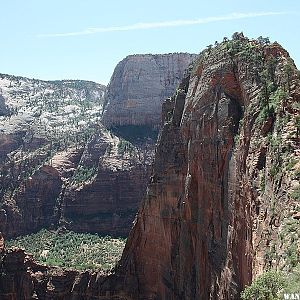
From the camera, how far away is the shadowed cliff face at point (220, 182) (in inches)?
1016

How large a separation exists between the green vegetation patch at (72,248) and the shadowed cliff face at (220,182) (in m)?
14.1

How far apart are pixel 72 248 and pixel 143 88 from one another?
46.4m

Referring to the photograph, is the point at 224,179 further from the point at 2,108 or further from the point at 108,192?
the point at 2,108

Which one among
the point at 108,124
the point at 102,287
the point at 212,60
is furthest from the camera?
the point at 108,124

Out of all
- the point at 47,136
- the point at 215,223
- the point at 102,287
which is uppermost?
the point at 47,136

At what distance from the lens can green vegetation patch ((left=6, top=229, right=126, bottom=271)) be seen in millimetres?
70875

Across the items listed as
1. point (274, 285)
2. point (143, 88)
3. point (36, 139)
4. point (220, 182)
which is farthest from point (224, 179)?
point (36, 139)

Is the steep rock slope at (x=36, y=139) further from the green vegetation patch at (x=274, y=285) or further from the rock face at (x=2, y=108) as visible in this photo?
the green vegetation patch at (x=274, y=285)

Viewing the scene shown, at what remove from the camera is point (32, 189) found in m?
104

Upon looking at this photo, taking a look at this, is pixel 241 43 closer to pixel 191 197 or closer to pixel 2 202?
pixel 191 197

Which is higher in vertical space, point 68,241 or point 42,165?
point 42,165

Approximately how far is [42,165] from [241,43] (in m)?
75.7

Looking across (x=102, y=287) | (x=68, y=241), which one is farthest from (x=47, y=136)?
(x=102, y=287)

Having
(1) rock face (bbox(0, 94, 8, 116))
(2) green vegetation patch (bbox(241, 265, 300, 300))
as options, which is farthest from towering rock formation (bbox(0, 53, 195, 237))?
(2) green vegetation patch (bbox(241, 265, 300, 300))
